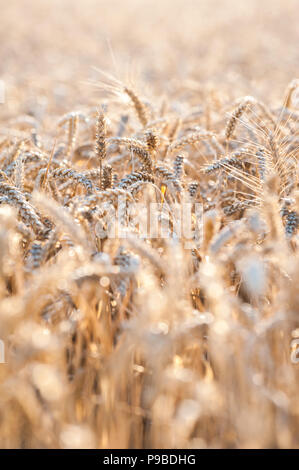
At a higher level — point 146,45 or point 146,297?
point 146,45

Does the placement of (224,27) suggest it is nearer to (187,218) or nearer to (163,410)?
(187,218)

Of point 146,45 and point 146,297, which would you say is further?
point 146,45

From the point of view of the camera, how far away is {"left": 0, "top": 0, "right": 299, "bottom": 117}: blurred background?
13.6 feet

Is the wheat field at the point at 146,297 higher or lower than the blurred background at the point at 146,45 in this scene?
lower

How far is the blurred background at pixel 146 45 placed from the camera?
13.6 feet

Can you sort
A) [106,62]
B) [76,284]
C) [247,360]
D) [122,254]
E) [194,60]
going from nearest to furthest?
[247,360] → [76,284] → [122,254] → [194,60] → [106,62]

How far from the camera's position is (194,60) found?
5.79 meters

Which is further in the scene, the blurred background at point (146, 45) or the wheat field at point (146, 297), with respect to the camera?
the blurred background at point (146, 45)

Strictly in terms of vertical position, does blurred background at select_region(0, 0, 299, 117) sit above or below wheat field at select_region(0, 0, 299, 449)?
above

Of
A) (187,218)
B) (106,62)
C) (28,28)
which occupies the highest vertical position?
(28,28)

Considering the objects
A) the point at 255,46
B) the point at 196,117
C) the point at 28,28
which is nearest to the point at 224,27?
the point at 255,46

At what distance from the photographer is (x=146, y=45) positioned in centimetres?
750

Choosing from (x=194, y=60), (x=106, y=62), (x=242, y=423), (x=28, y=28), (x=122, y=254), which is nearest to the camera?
(x=242, y=423)
